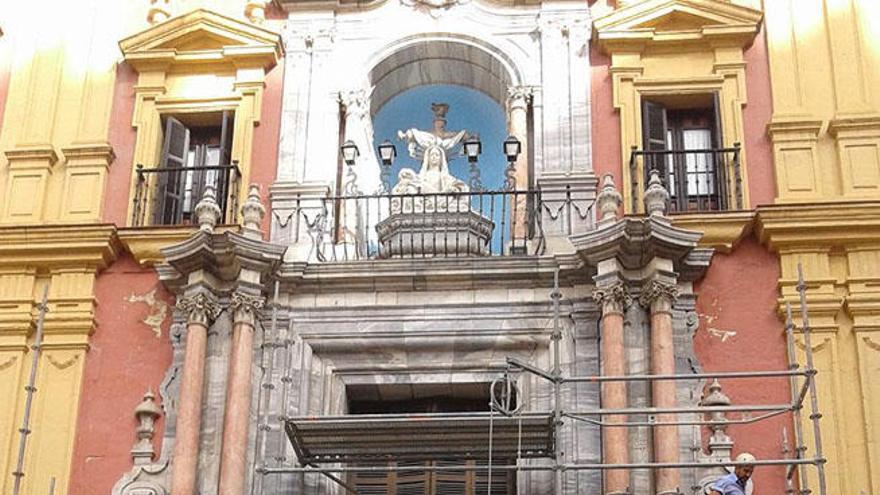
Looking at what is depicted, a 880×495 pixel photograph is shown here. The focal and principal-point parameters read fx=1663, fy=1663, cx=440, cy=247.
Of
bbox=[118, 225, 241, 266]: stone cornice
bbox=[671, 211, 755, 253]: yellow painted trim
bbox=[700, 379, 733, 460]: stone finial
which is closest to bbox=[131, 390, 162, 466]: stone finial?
bbox=[118, 225, 241, 266]: stone cornice

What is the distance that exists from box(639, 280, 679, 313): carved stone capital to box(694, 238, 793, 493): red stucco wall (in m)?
0.47

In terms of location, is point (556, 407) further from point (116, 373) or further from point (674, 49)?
point (674, 49)

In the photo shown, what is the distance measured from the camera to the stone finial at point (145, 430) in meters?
14.3

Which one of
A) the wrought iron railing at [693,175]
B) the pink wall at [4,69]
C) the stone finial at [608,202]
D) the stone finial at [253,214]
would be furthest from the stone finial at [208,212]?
the wrought iron railing at [693,175]

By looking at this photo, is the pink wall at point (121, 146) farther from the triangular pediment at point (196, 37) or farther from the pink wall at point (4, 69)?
the pink wall at point (4, 69)

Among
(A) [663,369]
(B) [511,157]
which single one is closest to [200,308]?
(B) [511,157]

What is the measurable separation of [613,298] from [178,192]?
4.50 meters

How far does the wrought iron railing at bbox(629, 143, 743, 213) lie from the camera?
15225 mm

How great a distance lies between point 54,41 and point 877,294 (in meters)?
8.28

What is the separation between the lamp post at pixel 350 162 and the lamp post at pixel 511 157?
142cm

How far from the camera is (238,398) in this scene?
46.4 feet

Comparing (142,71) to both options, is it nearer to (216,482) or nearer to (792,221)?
(216,482)

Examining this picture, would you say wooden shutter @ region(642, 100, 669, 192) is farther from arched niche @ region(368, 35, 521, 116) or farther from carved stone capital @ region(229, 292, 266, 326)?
carved stone capital @ region(229, 292, 266, 326)

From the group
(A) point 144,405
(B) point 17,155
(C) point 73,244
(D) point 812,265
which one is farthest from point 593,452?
(B) point 17,155
